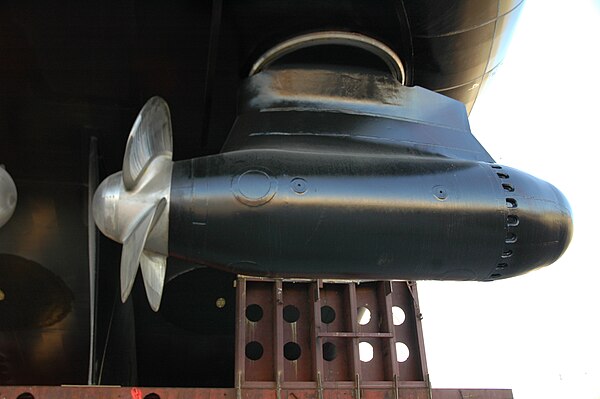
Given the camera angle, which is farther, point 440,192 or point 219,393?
point 219,393

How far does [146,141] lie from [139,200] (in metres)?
0.36

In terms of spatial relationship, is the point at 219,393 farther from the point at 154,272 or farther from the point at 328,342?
the point at 154,272

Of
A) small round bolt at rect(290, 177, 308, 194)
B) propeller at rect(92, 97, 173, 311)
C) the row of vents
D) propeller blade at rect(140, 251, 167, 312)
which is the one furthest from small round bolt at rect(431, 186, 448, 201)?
propeller blade at rect(140, 251, 167, 312)

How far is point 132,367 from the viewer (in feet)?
22.8

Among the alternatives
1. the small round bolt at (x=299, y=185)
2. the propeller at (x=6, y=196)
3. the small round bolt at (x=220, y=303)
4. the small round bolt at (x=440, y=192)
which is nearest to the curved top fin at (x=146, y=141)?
the small round bolt at (x=299, y=185)

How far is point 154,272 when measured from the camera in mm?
4023

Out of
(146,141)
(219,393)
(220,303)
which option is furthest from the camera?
(220,303)

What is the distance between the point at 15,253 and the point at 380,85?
360 cm

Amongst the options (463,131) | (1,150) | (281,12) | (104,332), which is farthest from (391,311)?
(1,150)

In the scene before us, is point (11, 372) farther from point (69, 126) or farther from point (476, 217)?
point (476, 217)

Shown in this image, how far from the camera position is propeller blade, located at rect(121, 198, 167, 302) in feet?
11.7

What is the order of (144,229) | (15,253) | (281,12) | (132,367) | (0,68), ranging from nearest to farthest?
(144,229)
(281,12)
(0,68)
(15,253)
(132,367)

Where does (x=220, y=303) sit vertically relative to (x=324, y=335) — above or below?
above

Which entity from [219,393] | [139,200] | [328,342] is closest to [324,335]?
[328,342]
